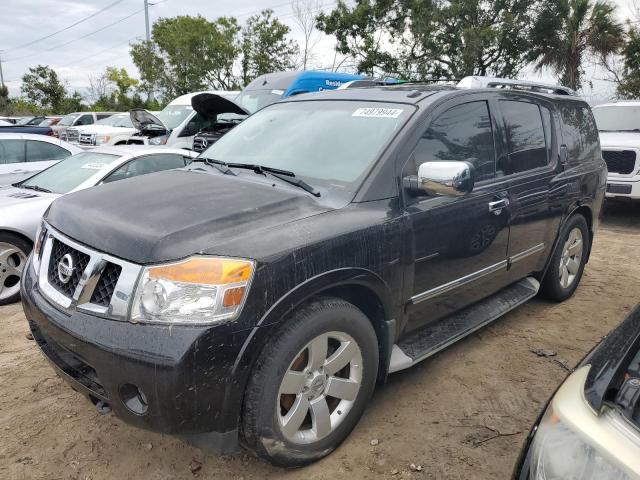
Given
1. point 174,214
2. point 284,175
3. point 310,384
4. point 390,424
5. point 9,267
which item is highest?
point 284,175

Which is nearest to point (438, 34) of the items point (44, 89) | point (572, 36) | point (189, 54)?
point (572, 36)

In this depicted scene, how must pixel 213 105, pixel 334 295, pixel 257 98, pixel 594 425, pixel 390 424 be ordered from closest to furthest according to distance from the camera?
pixel 594 425
pixel 334 295
pixel 390 424
pixel 213 105
pixel 257 98

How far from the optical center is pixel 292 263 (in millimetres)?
2238

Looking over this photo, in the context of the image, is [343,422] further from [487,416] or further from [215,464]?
[487,416]

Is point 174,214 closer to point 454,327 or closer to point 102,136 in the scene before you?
point 454,327

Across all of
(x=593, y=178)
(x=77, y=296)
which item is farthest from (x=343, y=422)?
(x=593, y=178)

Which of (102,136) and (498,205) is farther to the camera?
(102,136)

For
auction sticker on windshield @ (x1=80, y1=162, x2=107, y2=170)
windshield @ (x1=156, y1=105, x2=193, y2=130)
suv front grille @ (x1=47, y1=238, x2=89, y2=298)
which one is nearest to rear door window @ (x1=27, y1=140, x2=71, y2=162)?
auction sticker on windshield @ (x1=80, y1=162, x2=107, y2=170)

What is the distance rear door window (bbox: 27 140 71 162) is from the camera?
26.5 feet

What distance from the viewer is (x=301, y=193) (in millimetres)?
2701

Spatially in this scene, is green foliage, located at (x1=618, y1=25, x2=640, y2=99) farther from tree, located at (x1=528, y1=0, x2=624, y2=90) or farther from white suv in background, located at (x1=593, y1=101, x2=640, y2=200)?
white suv in background, located at (x1=593, y1=101, x2=640, y2=200)

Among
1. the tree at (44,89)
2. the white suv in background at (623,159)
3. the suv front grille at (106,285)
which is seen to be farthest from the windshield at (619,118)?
the tree at (44,89)

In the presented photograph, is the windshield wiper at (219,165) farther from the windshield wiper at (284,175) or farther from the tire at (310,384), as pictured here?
the tire at (310,384)

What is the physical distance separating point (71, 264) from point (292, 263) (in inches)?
40.8
